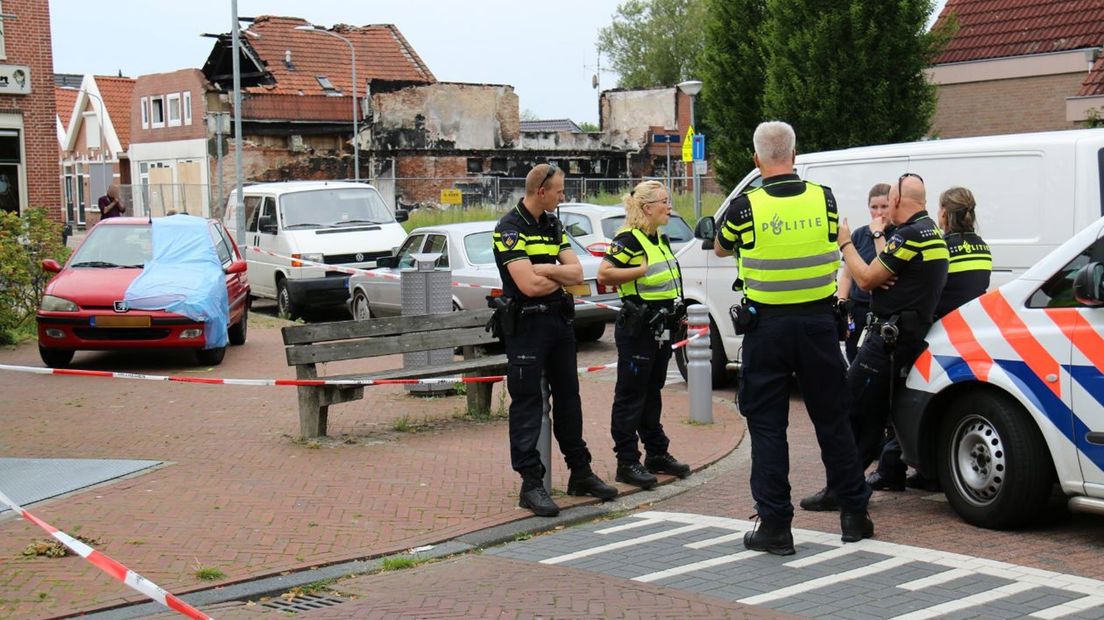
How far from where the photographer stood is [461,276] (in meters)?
15.4

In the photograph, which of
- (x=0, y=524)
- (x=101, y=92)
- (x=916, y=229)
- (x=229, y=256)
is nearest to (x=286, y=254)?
(x=229, y=256)

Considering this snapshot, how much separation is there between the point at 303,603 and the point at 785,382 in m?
A: 2.58

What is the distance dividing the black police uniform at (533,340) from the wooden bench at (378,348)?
2.03 meters

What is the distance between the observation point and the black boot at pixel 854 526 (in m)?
6.60

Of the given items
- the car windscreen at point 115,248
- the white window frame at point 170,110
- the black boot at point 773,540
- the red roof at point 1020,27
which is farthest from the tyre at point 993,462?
the white window frame at point 170,110

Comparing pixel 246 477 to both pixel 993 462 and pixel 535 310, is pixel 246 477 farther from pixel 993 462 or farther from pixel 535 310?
pixel 993 462

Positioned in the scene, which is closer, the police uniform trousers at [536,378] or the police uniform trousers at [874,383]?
the police uniform trousers at [874,383]

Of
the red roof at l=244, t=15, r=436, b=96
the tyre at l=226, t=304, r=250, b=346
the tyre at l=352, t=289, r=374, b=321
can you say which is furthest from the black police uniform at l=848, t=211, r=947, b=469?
the red roof at l=244, t=15, r=436, b=96

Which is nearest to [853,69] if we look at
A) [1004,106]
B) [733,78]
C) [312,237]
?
[1004,106]

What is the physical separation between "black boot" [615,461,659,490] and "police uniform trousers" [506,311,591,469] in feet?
2.13

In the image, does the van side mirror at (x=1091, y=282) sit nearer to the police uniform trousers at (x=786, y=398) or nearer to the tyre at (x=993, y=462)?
the tyre at (x=993, y=462)

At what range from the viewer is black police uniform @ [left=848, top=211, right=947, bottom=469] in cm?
704

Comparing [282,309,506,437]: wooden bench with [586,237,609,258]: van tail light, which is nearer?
[282,309,506,437]: wooden bench

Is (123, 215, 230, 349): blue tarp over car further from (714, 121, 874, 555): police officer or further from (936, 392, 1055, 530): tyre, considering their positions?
(936, 392, 1055, 530): tyre
